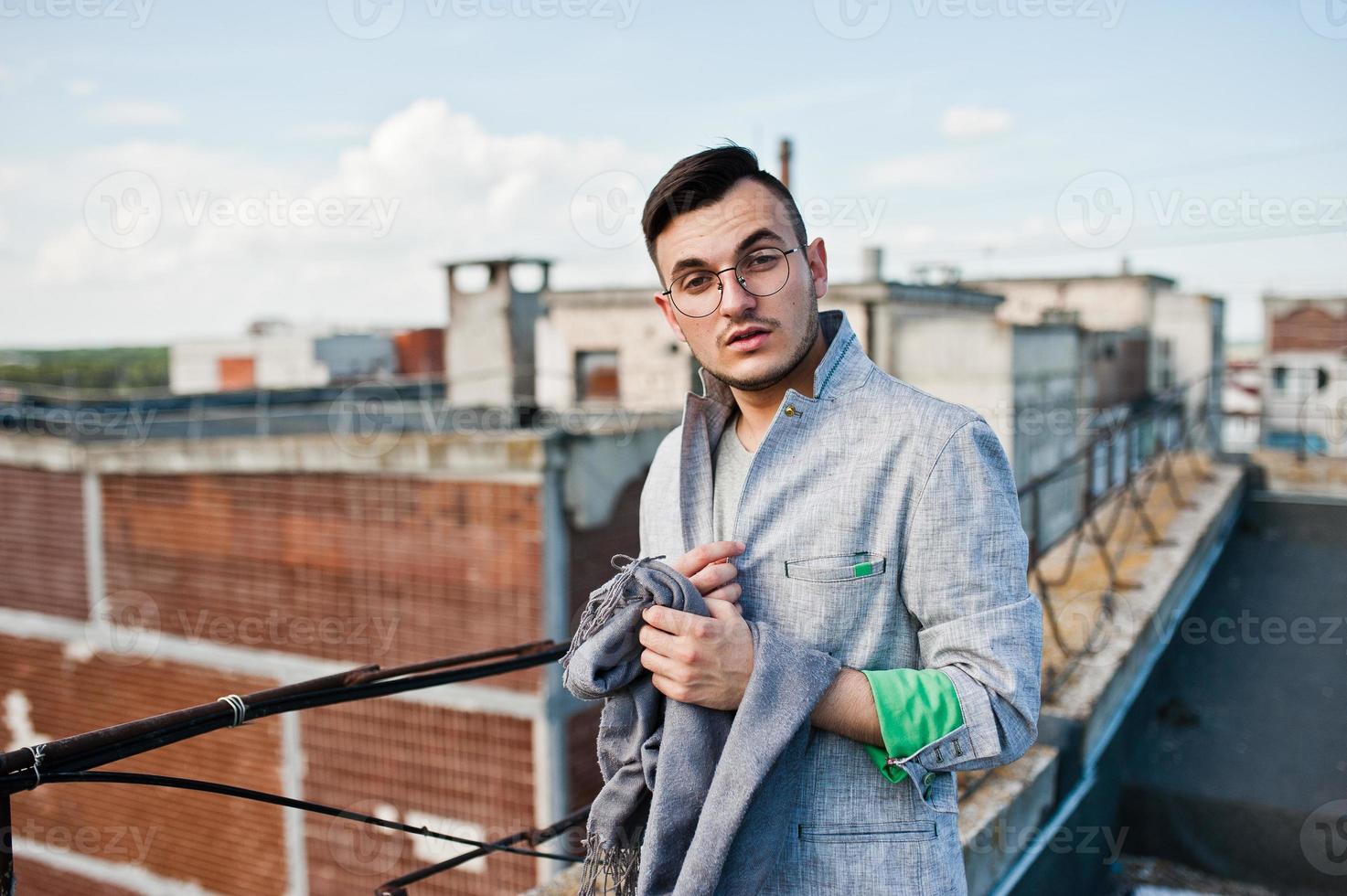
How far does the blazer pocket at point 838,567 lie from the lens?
5.38 feet

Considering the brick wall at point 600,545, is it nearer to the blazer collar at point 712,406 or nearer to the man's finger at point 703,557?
the blazer collar at point 712,406

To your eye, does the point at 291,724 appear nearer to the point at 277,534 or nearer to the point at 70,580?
the point at 277,534

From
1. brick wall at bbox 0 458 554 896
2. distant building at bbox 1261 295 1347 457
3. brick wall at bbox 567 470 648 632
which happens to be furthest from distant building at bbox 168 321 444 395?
distant building at bbox 1261 295 1347 457

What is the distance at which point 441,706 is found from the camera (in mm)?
11047

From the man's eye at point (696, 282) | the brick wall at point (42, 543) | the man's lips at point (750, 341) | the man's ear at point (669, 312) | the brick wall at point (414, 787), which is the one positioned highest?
the man's eye at point (696, 282)

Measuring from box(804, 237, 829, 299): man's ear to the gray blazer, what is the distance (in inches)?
5.5

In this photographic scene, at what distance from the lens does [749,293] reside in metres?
1.75

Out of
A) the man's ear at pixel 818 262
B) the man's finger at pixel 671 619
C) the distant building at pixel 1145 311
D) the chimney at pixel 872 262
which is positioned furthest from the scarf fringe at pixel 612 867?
the distant building at pixel 1145 311

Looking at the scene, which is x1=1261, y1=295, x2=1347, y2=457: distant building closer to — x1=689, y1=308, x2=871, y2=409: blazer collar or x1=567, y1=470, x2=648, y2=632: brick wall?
x1=567, y1=470, x2=648, y2=632: brick wall

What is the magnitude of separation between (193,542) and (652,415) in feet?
19.9

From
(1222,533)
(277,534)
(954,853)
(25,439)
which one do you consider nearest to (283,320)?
(25,439)

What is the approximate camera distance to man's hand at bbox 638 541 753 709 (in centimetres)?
158

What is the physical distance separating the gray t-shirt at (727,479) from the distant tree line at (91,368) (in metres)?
32.0

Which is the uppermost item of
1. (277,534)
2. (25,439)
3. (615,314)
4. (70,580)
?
(615,314)
